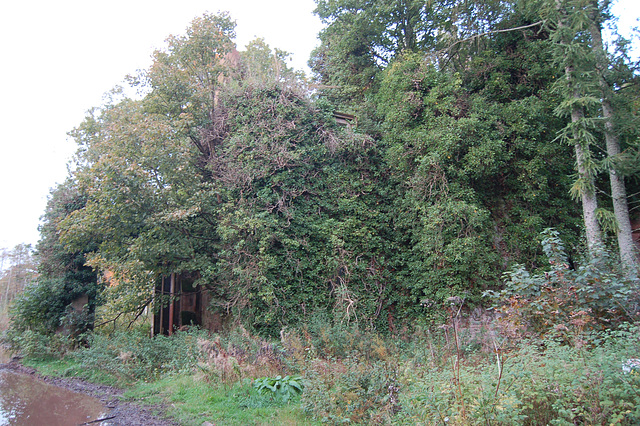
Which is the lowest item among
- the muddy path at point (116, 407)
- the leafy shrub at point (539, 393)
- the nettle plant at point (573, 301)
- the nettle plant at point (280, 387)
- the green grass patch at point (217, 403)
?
the muddy path at point (116, 407)

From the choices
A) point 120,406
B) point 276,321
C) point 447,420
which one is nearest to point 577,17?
point 447,420

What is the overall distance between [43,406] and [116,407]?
2.04 meters

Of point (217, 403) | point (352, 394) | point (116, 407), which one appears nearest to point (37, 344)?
point (116, 407)

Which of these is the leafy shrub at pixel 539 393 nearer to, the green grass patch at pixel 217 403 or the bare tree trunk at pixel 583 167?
the green grass patch at pixel 217 403

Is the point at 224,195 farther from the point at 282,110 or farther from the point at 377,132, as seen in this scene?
the point at 377,132

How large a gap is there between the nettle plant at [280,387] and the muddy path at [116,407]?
4.90 feet

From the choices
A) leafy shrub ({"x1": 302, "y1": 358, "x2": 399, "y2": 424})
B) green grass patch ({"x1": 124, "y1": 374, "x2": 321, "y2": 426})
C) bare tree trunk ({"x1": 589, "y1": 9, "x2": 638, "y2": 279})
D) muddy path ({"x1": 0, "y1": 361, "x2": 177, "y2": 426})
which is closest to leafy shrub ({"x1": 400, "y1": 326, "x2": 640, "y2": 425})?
leafy shrub ({"x1": 302, "y1": 358, "x2": 399, "y2": 424})

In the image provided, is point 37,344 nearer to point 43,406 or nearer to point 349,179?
point 43,406

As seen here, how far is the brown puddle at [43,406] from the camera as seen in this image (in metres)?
7.27

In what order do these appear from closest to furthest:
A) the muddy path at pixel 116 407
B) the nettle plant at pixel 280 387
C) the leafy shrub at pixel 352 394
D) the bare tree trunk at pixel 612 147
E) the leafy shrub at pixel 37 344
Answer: the leafy shrub at pixel 352 394, the muddy path at pixel 116 407, the nettle plant at pixel 280 387, the bare tree trunk at pixel 612 147, the leafy shrub at pixel 37 344

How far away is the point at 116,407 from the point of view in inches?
299

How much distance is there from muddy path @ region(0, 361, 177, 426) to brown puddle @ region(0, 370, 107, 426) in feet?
0.52

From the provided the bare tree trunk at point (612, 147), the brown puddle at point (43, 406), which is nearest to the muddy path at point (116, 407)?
the brown puddle at point (43, 406)

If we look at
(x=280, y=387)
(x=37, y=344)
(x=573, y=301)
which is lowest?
(x=280, y=387)
